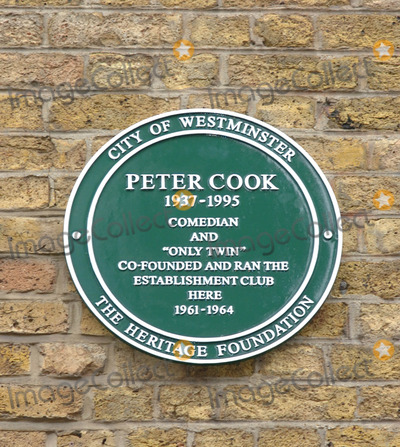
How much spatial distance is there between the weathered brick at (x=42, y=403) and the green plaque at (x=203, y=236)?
374mm

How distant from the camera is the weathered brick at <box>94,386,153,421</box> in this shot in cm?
321

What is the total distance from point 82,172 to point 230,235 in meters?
0.73

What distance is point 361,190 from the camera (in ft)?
11.1

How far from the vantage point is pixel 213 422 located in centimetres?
321

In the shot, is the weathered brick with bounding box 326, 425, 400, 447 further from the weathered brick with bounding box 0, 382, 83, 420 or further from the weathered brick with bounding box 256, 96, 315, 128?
the weathered brick with bounding box 256, 96, 315, 128

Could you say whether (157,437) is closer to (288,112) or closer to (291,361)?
(291,361)

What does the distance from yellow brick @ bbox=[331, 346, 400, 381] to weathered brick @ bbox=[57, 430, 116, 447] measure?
1041 millimetres

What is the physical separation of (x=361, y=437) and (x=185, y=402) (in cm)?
79

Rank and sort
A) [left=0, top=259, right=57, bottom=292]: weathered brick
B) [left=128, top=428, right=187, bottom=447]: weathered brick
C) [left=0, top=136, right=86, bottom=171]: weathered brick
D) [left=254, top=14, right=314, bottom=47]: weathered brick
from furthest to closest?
[left=254, top=14, right=314, bottom=47]: weathered brick < [left=0, top=136, right=86, bottom=171]: weathered brick < [left=0, top=259, right=57, bottom=292]: weathered brick < [left=128, top=428, right=187, bottom=447]: weathered brick

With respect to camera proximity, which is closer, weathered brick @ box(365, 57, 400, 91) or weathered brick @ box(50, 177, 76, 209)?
weathered brick @ box(50, 177, 76, 209)

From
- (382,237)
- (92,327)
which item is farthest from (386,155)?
(92,327)

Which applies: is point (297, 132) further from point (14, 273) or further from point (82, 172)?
point (14, 273)

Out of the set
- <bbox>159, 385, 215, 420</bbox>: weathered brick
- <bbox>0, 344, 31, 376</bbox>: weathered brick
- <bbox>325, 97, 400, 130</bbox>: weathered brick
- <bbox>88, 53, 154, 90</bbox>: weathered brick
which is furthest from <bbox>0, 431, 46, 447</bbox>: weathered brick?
<bbox>325, 97, 400, 130</bbox>: weathered brick

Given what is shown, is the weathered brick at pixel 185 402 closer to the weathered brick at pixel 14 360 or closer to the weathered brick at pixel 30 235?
the weathered brick at pixel 14 360
